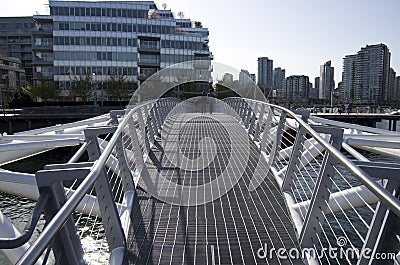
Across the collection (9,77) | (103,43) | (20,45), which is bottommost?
(9,77)

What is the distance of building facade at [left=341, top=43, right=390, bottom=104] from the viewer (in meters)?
75.1

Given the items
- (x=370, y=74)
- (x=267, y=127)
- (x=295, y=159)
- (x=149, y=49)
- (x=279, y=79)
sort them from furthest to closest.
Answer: (x=370, y=74), (x=279, y=79), (x=149, y=49), (x=267, y=127), (x=295, y=159)

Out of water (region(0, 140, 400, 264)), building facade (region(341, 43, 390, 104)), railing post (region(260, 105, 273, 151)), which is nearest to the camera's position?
railing post (region(260, 105, 273, 151))

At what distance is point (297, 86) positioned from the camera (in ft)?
281

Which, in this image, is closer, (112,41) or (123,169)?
(123,169)

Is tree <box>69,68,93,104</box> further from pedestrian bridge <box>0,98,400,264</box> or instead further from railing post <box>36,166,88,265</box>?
railing post <box>36,166,88,265</box>

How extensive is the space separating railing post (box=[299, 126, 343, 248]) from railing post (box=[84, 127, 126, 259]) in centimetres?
153

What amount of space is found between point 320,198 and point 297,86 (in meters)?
86.3

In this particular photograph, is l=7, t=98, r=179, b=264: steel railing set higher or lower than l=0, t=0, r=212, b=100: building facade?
lower

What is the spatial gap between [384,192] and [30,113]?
113 ft

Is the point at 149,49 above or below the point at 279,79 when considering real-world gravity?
above

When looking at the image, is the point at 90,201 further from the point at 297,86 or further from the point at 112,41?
the point at 297,86

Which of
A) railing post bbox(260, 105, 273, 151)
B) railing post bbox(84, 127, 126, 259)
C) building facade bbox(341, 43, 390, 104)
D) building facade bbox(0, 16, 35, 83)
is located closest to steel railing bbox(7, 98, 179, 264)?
railing post bbox(84, 127, 126, 259)

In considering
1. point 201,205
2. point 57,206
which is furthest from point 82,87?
point 57,206
